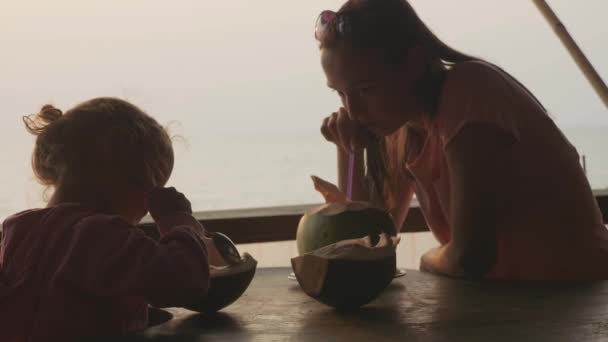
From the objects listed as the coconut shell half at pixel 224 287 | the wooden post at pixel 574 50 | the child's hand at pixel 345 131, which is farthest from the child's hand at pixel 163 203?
the wooden post at pixel 574 50

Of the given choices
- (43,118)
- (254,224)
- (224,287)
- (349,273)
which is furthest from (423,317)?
(254,224)

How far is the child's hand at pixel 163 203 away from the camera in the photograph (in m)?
1.07

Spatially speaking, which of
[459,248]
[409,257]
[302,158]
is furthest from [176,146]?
[409,257]

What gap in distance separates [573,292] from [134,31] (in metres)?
1.40

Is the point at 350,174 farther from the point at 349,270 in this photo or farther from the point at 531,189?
the point at 349,270

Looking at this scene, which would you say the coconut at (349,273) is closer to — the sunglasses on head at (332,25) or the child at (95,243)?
the child at (95,243)

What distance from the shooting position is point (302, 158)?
6.49ft

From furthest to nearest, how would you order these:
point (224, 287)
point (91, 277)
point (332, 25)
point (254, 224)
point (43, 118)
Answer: point (254, 224) → point (332, 25) → point (43, 118) → point (224, 287) → point (91, 277)

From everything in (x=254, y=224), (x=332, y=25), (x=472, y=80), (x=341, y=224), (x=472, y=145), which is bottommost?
(x=254, y=224)

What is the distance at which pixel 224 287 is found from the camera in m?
1.01

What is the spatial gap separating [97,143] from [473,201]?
0.61m

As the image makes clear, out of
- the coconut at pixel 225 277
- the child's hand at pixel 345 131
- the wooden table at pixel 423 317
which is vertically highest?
the child's hand at pixel 345 131

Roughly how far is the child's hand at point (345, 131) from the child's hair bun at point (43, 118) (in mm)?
644

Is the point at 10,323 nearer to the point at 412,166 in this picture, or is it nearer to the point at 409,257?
the point at 412,166
